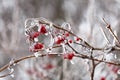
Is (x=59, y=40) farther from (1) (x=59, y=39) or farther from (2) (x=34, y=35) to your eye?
(2) (x=34, y=35)

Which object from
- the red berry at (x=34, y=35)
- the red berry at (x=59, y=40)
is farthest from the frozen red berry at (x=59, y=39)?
the red berry at (x=34, y=35)

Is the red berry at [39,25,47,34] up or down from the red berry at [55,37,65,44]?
up

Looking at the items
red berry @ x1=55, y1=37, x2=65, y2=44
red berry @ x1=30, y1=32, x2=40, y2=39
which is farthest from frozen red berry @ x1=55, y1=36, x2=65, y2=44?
red berry @ x1=30, y1=32, x2=40, y2=39

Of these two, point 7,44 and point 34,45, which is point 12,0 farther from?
point 34,45

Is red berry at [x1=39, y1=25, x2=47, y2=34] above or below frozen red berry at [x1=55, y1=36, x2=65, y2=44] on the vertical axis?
above

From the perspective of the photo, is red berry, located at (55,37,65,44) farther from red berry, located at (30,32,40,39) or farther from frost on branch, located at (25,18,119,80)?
red berry, located at (30,32,40,39)

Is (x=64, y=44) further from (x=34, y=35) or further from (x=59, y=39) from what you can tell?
(x=34, y=35)

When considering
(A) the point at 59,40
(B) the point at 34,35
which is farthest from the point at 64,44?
(B) the point at 34,35

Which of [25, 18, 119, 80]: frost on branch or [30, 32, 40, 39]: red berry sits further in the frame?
[30, 32, 40, 39]: red berry

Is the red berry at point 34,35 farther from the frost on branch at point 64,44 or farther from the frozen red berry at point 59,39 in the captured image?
the frozen red berry at point 59,39

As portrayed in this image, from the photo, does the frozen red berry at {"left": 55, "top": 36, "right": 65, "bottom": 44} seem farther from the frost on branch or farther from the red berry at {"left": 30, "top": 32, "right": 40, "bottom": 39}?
the red berry at {"left": 30, "top": 32, "right": 40, "bottom": 39}

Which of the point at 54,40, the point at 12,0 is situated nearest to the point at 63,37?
the point at 54,40
